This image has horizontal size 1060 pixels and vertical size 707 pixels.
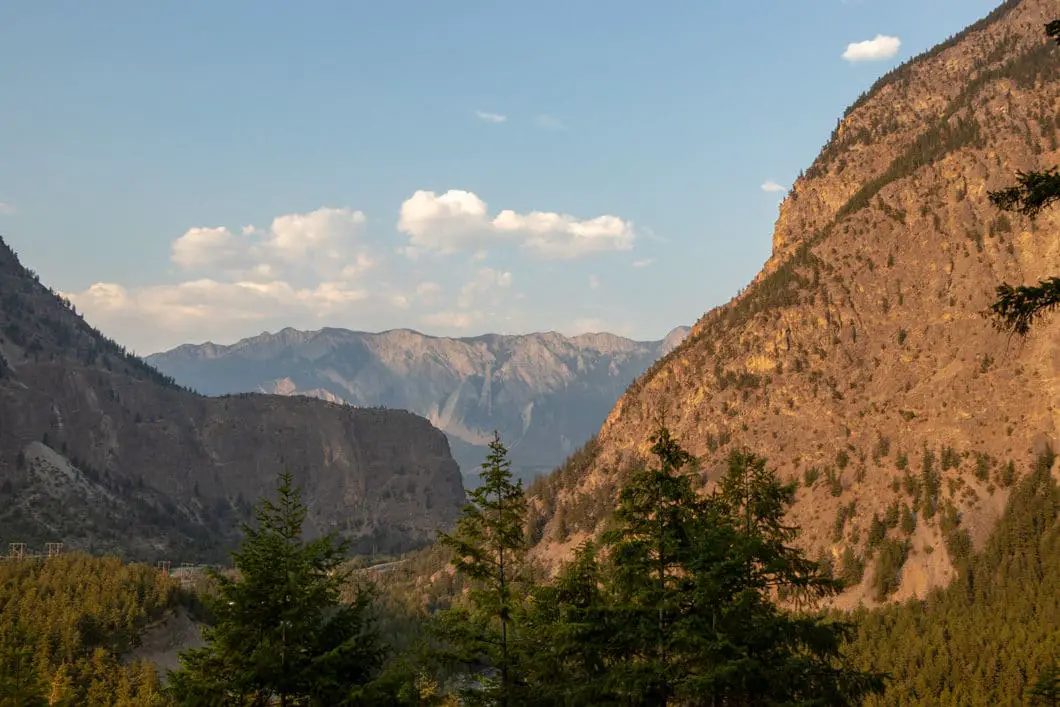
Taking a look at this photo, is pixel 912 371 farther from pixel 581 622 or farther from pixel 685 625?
pixel 685 625

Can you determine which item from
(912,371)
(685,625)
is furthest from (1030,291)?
(912,371)

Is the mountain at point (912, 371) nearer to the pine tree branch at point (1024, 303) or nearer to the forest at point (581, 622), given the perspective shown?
the forest at point (581, 622)

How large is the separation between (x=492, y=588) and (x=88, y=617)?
95.4 metres

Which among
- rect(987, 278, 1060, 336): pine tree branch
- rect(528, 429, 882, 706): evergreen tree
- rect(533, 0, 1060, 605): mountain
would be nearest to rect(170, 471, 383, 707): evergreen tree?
rect(528, 429, 882, 706): evergreen tree

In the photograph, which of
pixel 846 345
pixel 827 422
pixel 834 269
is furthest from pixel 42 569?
pixel 834 269

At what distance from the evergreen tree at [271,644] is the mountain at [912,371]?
4488 inches

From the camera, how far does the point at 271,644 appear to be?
2173 cm

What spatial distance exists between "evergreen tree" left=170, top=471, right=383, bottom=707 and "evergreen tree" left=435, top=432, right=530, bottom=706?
3.72m

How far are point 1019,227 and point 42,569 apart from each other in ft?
629

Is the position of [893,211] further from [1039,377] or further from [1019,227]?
[1039,377]

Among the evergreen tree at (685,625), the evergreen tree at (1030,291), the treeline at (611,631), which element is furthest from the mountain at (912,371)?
the evergreen tree at (1030,291)

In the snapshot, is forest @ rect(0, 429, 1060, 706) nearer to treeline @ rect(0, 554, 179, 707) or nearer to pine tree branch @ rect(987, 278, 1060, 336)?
pine tree branch @ rect(987, 278, 1060, 336)

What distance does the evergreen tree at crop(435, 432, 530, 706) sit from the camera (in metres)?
24.9

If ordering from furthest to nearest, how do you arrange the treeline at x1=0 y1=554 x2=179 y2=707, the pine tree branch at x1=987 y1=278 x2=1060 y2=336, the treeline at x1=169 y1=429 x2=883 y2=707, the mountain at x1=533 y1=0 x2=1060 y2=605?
the mountain at x1=533 y1=0 x2=1060 y2=605 → the treeline at x1=0 y1=554 x2=179 y2=707 → the treeline at x1=169 y1=429 x2=883 y2=707 → the pine tree branch at x1=987 y1=278 x2=1060 y2=336
